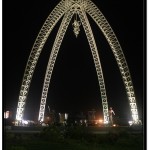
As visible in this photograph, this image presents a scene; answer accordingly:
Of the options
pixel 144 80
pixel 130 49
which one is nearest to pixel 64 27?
pixel 130 49

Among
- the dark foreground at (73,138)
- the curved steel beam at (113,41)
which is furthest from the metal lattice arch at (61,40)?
the dark foreground at (73,138)

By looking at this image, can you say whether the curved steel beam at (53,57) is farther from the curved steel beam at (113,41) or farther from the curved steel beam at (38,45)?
the curved steel beam at (113,41)

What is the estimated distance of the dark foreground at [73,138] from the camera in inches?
138

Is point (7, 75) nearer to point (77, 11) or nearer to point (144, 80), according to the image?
point (77, 11)

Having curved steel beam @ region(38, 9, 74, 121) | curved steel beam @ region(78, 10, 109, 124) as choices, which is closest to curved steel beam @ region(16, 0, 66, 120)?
curved steel beam @ region(38, 9, 74, 121)

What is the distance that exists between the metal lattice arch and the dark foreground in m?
0.20

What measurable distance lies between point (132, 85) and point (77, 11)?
1062mm

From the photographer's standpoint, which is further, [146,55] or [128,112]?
[128,112]

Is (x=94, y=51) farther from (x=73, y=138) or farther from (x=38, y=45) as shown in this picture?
(x=73, y=138)

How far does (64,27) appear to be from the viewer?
3750 mm

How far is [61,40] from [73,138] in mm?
1109

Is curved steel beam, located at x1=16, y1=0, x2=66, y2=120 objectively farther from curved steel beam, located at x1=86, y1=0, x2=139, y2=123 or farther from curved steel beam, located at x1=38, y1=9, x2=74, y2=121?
curved steel beam, located at x1=86, y1=0, x2=139, y2=123

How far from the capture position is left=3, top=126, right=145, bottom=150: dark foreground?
11.5 feet

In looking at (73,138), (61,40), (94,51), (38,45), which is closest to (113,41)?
(94,51)
